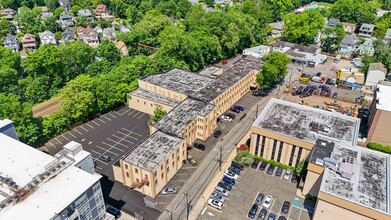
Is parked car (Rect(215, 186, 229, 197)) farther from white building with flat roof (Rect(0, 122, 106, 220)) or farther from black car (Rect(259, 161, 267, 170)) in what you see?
white building with flat roof (Rect(0, 122, 106, 220))

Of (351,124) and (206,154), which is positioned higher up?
(351,124)

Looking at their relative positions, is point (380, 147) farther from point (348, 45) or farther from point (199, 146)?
point (348, 45)

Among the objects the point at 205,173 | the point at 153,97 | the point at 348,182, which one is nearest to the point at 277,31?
the point at 153,97

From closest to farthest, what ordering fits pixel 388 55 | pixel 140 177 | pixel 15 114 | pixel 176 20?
pixel 140 177 < pixel 15 114 < pixel 388 55 < pixel 176 20

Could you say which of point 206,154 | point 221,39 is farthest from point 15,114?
point 221,39

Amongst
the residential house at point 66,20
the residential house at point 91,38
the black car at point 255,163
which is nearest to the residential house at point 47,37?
the residential house at point 91,38

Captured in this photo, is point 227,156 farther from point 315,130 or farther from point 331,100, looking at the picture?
point 331,100

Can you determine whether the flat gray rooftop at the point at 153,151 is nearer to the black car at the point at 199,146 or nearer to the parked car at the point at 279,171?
the black car at the point at 199,146
